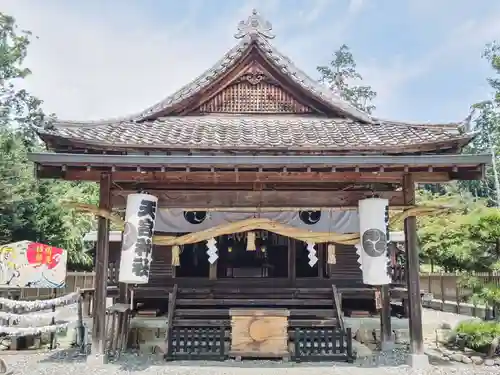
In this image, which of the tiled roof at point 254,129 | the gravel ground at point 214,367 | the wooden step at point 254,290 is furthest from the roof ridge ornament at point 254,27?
the gravel ground at point 214,367

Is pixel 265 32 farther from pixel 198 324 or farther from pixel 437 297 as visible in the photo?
pixel 437 297

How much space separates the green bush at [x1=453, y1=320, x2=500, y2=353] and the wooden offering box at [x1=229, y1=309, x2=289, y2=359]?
12.0 ft

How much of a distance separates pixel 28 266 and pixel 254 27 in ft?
26.3

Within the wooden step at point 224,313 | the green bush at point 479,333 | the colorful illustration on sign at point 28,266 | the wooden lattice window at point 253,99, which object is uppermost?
the wooden lattice window at point 253,99

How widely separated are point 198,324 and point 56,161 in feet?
12.7

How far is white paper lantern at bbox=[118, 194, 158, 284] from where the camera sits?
745 centimetres

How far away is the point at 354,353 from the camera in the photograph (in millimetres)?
8328

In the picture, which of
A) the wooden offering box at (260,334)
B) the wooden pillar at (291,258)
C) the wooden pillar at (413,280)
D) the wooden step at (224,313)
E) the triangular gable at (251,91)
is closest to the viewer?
the wooden pillar at (413,280)

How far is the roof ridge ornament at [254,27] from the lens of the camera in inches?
447

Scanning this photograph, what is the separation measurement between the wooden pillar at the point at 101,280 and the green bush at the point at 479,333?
6.83 m

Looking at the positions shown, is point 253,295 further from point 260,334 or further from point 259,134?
point 259,134

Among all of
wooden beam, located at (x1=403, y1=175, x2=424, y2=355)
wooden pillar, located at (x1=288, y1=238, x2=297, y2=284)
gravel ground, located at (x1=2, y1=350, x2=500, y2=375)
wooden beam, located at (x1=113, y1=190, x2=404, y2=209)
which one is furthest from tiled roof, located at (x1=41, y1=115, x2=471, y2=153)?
gravel ground, located at (x1=2, y1=350, x2=500, y2=375)

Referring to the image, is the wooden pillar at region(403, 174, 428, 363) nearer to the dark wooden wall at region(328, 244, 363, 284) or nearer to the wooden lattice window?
the dark wooden wall at region(328, 244, 363, 284)

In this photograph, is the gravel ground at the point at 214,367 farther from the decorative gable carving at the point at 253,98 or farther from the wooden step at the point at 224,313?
the decorative gable carving at the point at 253,98
